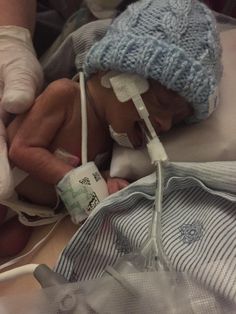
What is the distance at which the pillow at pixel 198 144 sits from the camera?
0.78 m

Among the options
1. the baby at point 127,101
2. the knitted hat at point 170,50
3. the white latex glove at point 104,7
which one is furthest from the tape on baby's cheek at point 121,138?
the white latex glove at point 104,7

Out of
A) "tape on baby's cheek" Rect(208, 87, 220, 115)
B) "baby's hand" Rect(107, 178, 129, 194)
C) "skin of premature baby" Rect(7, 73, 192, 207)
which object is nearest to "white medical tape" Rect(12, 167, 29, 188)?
"skin of premature baby" Rect(7, 73, 192, 207)

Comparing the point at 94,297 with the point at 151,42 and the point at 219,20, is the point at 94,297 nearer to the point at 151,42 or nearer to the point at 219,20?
the point at 151,42

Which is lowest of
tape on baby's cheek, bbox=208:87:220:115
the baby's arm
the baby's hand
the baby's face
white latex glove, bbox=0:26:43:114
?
the baby's hand

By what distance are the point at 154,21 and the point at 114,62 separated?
3.5 inches

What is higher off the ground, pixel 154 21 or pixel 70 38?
pixel 154 21

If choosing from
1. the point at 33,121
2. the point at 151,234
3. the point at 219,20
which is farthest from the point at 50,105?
→ the point at 219,20

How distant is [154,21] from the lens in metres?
0.76

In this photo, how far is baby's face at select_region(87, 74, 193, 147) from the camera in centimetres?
76

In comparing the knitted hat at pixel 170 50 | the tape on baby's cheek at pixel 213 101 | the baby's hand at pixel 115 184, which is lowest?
the baby's hand at pixel 115 184

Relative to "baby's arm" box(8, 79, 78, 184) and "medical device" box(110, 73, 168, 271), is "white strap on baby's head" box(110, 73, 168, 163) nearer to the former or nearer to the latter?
"medical device" box(110, 73, 168, 271)

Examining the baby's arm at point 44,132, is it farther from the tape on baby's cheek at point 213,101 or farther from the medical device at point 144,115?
the tape on baby's cheek at point 213,101

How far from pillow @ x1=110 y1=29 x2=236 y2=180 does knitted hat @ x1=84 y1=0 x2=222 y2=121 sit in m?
0.03

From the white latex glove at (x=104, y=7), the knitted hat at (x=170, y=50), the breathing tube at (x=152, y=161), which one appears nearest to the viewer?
the breathing tube at (x=152, y=161)
